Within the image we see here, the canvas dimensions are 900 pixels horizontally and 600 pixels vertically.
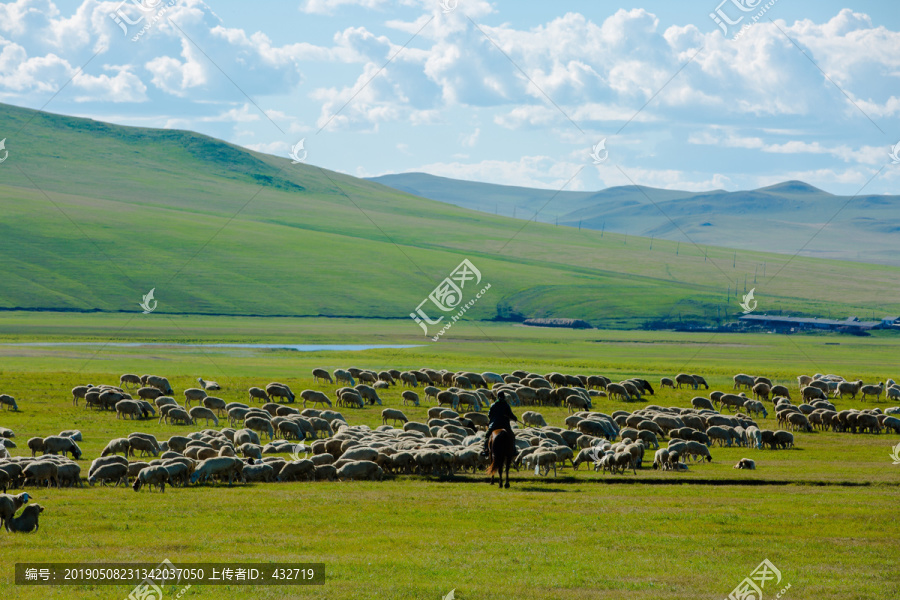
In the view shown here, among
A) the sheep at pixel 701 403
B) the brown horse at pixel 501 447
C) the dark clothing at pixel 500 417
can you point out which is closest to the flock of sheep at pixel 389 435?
the sheep at pixel 701 403

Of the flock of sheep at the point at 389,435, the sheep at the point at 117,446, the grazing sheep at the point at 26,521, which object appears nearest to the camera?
the grazing sheep at the point at 26,521

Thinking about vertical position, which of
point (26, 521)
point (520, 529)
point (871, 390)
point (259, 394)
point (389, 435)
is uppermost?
point (871, 390)

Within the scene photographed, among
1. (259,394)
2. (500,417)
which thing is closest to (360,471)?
(500,417)

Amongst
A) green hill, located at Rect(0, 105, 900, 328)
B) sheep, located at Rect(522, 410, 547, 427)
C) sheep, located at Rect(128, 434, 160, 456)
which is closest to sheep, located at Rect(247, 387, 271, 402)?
sheep, located at Rect(522, 410, 547, 427)

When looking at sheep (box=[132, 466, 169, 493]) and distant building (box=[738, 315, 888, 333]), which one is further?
distant building (box=[738, 315, 888, 333])

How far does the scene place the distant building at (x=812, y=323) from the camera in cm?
12381

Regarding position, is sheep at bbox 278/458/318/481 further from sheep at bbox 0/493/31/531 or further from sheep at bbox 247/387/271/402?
sheep at bbox 247/387/271/402

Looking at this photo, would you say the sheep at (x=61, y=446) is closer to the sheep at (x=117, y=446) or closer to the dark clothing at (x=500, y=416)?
the sheep at (x=117, y=446)

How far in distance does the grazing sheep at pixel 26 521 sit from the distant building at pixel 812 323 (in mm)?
121983

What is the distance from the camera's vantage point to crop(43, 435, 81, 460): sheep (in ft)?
74.4

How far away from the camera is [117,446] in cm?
2316

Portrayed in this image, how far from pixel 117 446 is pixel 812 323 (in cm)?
12039

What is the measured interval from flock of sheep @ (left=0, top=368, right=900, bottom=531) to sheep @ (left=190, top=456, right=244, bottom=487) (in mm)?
26

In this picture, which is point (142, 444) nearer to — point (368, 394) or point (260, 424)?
point (260, 424)
